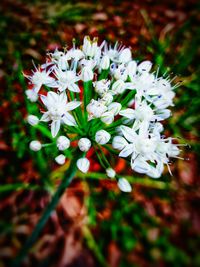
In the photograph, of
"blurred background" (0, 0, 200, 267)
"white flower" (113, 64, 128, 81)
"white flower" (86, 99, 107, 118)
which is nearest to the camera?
"white flower" (86, 99, 107, 118)

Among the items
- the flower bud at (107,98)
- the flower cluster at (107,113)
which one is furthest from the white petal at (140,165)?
the flower bud at (107,98)

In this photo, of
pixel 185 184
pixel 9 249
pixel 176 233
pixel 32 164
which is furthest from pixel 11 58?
pixel 176 233

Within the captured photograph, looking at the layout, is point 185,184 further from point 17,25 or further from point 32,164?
point 17,25

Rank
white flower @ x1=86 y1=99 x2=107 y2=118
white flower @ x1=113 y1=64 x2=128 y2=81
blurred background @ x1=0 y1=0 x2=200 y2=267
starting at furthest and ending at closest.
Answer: blurred background @ x1=0 y1=0 x2=200 y2=267 → white flower @ x1=113 y1=64 x2=128 y2=81 → white flower @ x1=86 y1=99 x2=107 y2=118

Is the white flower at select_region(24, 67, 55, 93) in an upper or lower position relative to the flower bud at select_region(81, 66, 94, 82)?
upper

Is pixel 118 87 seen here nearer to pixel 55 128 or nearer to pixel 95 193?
pixel 55 128

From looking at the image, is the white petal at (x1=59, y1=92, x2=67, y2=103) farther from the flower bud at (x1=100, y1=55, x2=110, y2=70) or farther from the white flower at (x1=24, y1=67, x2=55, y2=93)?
the flower bud at (x1=100, y1=55, x2=110, y2=70)

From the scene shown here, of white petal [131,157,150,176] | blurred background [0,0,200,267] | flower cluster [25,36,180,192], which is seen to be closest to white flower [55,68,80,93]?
flower cluster [25,36,180,192]

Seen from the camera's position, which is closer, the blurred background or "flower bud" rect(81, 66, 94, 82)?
"flower bud" rect(81, 66, 94, 82)
